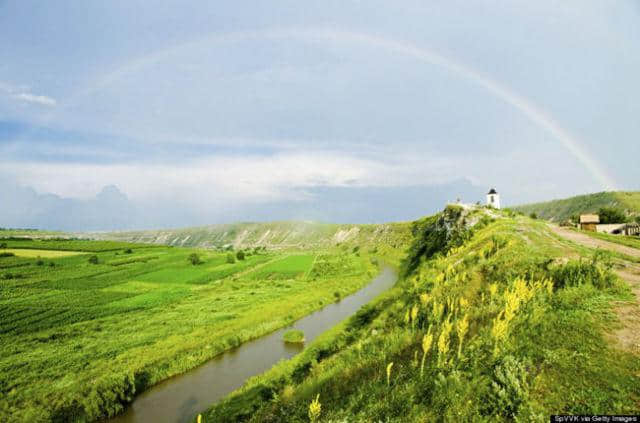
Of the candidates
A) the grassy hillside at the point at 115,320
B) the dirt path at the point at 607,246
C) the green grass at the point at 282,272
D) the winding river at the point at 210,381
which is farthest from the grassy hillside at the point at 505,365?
the green grass at the point at 282,272

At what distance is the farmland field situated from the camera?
23.0 meters

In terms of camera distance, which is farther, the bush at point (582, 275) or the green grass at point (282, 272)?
the green grass at point (282, 272)

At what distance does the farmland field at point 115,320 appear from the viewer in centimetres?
2298

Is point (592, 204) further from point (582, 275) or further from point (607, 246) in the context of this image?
point (582, 275)

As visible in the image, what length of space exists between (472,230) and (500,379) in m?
32.8

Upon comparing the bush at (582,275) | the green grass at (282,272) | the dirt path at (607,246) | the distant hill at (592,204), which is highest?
the distant hill at (592,204)

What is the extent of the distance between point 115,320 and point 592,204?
228 m

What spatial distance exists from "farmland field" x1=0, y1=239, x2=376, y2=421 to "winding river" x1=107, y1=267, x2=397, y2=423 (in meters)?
1.10

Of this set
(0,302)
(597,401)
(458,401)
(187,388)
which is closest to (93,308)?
(0,302)

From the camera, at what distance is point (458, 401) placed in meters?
7.04

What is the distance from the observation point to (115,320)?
3816 centimetres

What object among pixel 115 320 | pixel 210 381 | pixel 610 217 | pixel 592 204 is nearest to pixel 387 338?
pixel 210 381

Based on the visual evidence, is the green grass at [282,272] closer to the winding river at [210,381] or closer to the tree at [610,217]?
the winding river at [210,381]

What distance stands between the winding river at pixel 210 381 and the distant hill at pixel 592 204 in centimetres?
17379
